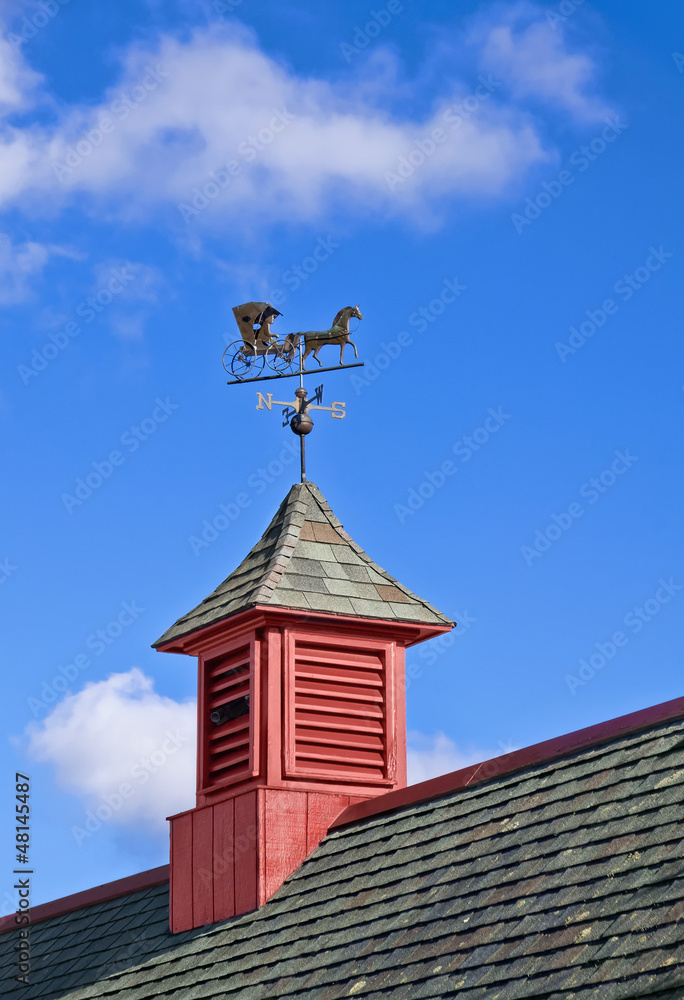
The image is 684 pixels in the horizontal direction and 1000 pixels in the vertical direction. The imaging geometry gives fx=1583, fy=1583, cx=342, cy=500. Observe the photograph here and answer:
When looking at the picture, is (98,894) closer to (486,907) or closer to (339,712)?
(339,712)

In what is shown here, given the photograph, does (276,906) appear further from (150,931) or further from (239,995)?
(150,931)

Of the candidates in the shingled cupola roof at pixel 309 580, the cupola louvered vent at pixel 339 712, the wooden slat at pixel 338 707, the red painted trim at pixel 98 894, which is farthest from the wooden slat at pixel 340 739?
the red painted trim at pixel 98 894

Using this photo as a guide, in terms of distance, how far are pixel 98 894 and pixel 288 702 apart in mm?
3887

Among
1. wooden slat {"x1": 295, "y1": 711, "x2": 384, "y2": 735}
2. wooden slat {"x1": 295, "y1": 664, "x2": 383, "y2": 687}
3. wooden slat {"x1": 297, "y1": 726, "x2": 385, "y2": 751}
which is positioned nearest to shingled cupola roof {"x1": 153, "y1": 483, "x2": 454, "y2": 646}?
wooden slat {"x1": 295, "y1": 664, "x2": 383, "y2": 687}

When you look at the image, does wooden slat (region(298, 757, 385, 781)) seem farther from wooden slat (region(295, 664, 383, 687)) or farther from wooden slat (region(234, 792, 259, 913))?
wooden slat (region(295, 664, 383, 687))

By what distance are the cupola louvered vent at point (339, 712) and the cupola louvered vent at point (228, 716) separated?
0.44 metres

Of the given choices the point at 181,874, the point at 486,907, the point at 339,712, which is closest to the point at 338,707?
the point at 339,712

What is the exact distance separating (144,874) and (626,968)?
8.63m

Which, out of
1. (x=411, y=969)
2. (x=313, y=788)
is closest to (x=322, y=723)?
(x=313, y=788)

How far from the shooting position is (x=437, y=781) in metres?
11.7

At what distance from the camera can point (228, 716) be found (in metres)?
14.3

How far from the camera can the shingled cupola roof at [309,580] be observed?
13680mm

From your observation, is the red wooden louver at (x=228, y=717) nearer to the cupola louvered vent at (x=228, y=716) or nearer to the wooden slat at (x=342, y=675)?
the cupola louvered vent at (x=228, y=716)

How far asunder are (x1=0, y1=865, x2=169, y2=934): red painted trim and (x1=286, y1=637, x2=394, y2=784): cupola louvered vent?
2614 mm
